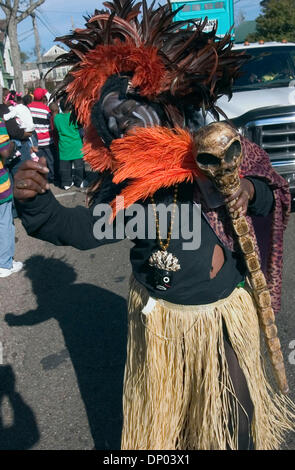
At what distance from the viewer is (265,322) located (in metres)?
1.93

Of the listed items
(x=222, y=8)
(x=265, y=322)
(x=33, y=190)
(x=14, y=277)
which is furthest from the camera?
(x=222, y=8)

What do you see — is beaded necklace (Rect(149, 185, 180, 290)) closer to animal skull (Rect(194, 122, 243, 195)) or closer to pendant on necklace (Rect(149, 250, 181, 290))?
pendant on necklace (Rect(149, 250, 181, 290))

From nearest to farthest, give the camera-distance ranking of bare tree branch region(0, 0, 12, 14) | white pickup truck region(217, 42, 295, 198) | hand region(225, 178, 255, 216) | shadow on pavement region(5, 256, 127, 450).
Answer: hand region(225, 178, 255, 216) < shadow on pavement region(5, 256, 127, 450) < white pickup truck region(217, 42, 295, 198) < bare tree branch region(0, 0, 12, 14)

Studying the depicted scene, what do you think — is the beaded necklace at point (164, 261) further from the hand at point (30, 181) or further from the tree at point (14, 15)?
the tree at point (14, 15)

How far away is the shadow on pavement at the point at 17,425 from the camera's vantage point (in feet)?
8.76

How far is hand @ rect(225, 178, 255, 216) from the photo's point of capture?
65.0 inches

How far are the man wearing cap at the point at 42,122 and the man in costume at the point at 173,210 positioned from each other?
7.26 metres

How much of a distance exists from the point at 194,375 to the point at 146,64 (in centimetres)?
125

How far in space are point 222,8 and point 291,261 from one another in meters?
6.87

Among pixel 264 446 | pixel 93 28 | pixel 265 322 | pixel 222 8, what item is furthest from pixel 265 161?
pixel 222 8

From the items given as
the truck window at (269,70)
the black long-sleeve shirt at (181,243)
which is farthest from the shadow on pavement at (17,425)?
the truck window at (269,70)

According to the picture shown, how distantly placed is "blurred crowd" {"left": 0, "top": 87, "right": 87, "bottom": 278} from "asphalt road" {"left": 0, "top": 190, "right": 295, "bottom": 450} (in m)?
0.57

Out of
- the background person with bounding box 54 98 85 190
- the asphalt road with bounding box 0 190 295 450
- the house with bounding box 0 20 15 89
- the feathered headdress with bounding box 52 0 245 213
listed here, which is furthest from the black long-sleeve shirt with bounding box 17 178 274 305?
the house with bounding box 0 20 15 89

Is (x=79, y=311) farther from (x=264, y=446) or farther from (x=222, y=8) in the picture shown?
(x=222, y=8)
